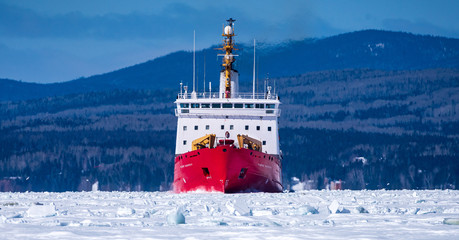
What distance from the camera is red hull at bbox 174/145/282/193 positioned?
46.1 metres

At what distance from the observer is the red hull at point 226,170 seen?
46125 mm

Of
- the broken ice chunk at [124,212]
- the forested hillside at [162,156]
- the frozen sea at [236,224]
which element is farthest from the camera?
the forested hillside at [162,156]

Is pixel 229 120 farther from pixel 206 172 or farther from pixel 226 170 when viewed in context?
pixel 226 170

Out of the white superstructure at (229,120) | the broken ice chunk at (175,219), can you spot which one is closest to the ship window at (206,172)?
the white superstructure at (229,120)

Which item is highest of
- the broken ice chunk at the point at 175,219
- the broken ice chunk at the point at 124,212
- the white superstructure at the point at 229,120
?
the white superstructure at the point at 229,120

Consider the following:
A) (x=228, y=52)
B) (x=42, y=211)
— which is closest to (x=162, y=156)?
(x=228, y=52)

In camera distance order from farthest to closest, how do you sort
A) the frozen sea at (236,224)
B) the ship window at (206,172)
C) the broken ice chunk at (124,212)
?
1. the ship window at (206,172)
2. the broken ice chunk at (124,212)
3. the frozen sea at (236,224)

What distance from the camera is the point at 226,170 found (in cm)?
4603

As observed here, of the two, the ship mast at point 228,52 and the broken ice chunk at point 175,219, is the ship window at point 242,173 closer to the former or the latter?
the ship mast at point 228,52

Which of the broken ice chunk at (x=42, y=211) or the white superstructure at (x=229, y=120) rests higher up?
the white superstructure at (x=229, y=120)

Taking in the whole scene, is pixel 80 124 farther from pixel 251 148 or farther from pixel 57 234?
pixel 57 234

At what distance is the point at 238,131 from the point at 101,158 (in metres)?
104

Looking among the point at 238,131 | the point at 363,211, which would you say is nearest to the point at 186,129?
the point at 238,131

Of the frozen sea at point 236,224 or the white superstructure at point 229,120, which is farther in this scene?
the white superstructure at point 229,120
